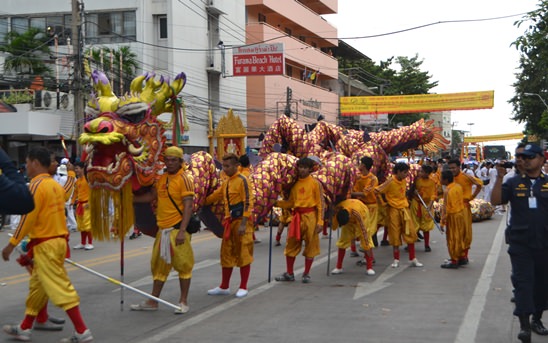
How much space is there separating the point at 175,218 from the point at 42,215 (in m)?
1.75

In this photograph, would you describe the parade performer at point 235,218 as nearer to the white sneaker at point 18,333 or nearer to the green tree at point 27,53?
the white sneaker at point 18,333

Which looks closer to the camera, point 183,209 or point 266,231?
point 183,209

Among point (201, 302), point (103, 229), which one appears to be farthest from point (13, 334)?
point (201, 302)

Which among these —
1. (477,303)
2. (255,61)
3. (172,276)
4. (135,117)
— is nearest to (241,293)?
(172,276)

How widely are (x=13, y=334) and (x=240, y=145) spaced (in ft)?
55.2

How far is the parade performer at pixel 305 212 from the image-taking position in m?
9.69

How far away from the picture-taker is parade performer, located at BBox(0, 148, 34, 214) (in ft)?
15.6

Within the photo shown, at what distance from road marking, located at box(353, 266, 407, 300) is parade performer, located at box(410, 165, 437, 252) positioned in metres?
2.71

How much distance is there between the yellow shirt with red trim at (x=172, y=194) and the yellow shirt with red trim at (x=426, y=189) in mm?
7284

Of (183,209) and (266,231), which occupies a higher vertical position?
(183,209)

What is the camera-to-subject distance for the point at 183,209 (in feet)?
25.2

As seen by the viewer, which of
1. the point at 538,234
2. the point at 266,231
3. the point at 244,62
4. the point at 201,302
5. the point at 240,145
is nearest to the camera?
the point at 538,234

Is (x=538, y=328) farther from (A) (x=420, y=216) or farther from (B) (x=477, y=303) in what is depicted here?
(A) (x=420, y=216)

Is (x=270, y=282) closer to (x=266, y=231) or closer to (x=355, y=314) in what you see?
(x=355, y=314)
